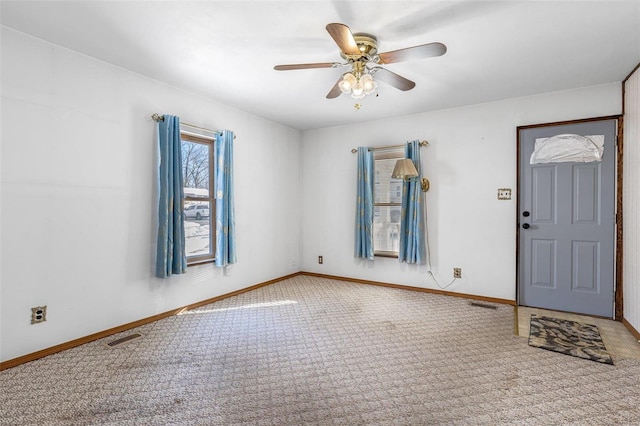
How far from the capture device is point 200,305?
384 cm

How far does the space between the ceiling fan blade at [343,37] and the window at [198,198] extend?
2382 millimetres

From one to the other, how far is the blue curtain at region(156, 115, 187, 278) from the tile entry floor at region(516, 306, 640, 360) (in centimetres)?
360

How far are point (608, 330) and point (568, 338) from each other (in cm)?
60

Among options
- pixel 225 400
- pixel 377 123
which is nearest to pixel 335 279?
pixel 377 123

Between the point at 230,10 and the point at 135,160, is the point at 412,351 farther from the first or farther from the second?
the point at 135,160

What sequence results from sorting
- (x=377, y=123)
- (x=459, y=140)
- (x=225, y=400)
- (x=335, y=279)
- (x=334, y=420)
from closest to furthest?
(x=334, y=420) → (x=225, y=400) → (x=459, y=140) → (x=377, y=123) → (x=335, y=279)

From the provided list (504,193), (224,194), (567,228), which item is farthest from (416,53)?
(567,228)

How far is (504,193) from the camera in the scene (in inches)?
157

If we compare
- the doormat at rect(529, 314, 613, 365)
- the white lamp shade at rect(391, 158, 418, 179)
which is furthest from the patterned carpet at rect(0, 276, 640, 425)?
the white lamp shade at rect(391, 158, 418, 179)

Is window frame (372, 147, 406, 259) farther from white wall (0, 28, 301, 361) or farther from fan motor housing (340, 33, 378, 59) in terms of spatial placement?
white wall (0, 28, 301, 361)

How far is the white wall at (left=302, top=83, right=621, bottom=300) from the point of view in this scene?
12.5ft

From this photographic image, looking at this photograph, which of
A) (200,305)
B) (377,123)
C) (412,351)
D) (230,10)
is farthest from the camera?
(377,123)

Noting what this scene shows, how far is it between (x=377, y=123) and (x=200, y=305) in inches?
143

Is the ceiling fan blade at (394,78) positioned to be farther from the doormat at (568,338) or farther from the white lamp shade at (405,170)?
the doormat at (568,338)
